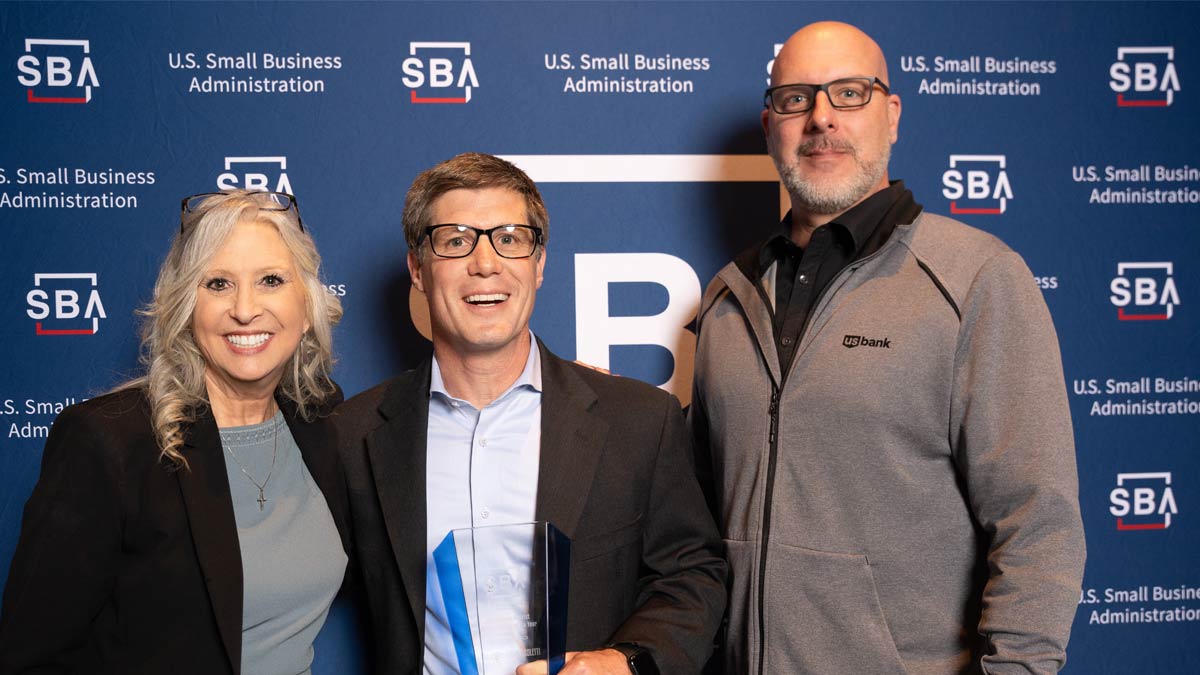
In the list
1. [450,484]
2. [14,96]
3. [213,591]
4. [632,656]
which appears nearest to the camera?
[213,591]

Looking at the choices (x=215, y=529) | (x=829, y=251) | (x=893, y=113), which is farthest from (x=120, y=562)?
(x=893, y=113)

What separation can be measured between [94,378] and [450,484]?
1198mm

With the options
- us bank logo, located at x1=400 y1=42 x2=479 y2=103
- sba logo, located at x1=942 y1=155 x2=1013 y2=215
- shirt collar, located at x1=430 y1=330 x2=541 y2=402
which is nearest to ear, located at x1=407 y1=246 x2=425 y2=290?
shirt collar, located at x1=430 y1=330 x2=541 y2=402

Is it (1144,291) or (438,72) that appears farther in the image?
(1144,291)

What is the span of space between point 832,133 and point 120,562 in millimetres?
1752

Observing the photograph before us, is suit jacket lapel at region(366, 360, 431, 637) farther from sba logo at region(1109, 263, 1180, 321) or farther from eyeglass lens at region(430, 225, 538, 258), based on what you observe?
sba logo at region(1109, 263, 1180, 321)

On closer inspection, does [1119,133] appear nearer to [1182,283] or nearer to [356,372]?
[1182,283]

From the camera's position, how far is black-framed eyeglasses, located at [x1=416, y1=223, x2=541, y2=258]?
80.3 inches

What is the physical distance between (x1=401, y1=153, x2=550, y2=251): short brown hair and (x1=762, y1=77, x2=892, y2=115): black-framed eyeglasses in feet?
2.02

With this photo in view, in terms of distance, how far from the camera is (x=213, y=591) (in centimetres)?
172

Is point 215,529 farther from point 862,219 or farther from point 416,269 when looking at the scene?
point 862,219

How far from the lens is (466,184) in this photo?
2.05m

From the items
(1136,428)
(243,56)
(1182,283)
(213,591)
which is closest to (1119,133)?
(1182,283)

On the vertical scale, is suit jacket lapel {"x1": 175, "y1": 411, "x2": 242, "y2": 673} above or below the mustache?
below
